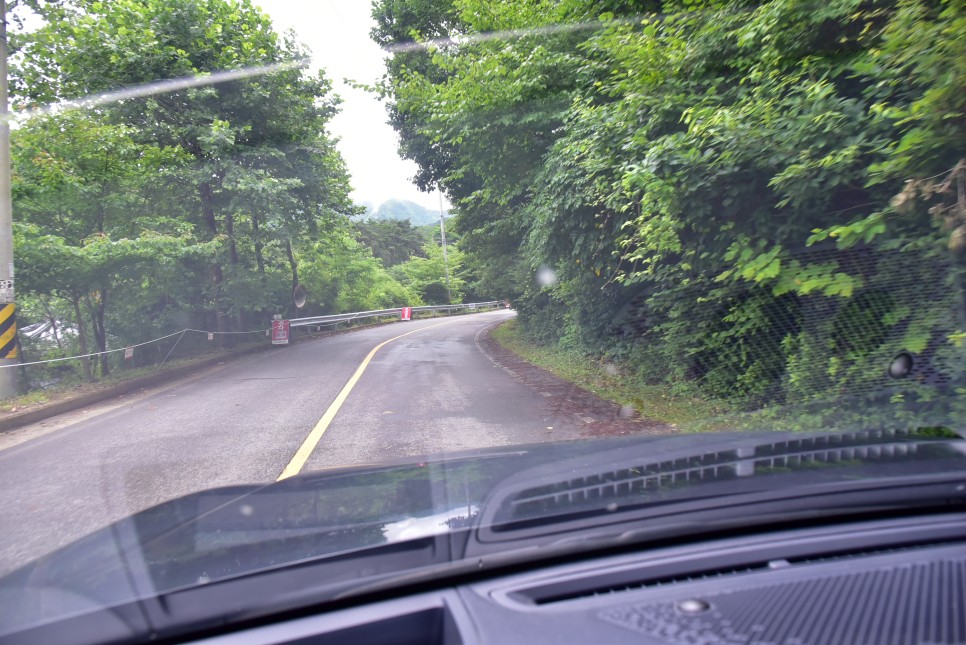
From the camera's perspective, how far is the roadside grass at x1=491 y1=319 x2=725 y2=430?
8.41 meters

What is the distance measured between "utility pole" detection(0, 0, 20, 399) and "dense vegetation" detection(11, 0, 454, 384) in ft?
2.85

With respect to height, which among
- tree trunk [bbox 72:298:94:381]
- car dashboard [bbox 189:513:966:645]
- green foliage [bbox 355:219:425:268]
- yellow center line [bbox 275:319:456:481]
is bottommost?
yellow center line [bbox 275:319:456:481]

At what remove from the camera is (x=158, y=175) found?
16.7 metres

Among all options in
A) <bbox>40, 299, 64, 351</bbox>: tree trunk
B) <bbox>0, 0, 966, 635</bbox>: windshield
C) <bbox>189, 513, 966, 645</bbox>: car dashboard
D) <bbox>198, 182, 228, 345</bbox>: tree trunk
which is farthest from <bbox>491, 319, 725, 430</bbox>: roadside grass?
<bbox>40, 299, 64, 351</bbox>: tree trunk

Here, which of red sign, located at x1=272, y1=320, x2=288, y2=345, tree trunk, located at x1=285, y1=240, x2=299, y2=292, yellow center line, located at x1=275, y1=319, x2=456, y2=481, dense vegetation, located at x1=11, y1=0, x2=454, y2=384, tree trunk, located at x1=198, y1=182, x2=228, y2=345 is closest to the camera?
yellow center line, located at x1=275, y1=319, x2=456, y2=481

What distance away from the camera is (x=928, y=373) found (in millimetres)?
5836

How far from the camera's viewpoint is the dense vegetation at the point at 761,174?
5312mm

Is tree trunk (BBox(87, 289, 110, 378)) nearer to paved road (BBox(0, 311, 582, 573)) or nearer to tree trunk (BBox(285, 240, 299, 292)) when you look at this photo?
paved road (BBox(0, 311, 582, 573))

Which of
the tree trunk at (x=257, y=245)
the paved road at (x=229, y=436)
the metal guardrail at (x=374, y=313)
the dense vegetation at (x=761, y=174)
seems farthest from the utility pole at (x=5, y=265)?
the metal guardrail at (x=374, y=313)

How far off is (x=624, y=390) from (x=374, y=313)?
2963 cm

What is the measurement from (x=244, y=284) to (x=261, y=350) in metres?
3.01

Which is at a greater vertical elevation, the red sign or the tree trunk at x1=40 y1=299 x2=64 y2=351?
the tree trunk at x1=40 y1=299 x2=64 y2=351

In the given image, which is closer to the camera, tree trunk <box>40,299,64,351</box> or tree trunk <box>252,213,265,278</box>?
tree trunk <box>40,299,64,351</box>

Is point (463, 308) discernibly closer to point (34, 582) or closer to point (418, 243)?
point (418, 243)
